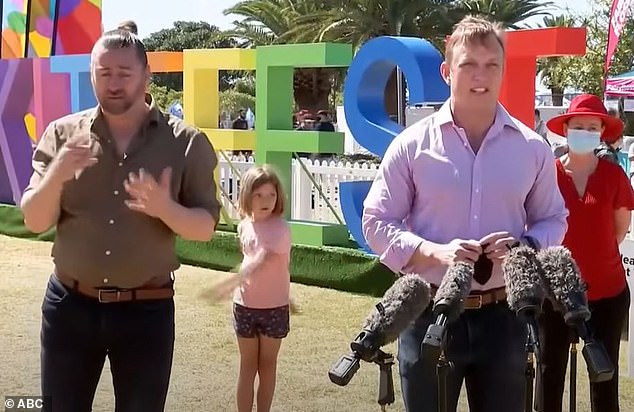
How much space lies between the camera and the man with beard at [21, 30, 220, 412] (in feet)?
10.5

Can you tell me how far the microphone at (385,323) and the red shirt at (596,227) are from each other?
6.60ft

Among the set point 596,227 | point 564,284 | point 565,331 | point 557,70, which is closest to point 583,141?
point 596,227

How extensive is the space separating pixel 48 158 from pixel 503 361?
1637 mm

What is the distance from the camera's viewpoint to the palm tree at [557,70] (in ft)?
120

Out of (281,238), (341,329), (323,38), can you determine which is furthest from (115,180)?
(323,38)

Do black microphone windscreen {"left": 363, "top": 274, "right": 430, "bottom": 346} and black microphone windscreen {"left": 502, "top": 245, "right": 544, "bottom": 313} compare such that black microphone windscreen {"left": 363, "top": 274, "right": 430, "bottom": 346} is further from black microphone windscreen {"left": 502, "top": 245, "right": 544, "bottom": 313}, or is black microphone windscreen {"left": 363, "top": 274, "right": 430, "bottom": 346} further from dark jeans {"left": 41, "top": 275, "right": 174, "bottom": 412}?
dark jeans {"left": 41, "top": 275, "right": 174, "bottom": 412}

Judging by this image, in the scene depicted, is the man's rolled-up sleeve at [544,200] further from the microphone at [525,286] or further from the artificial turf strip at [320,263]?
the artificial turf strip at [320,263]

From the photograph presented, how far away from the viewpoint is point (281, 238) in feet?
16.6

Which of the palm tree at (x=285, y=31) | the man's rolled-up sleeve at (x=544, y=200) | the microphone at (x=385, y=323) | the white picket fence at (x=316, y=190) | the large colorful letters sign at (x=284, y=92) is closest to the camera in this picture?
the microphone at (x=385, y=323)

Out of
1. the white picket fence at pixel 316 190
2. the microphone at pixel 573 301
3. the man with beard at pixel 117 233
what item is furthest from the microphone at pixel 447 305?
the white picket fence at pixel 316 190

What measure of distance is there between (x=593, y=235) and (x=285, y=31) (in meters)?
25.8

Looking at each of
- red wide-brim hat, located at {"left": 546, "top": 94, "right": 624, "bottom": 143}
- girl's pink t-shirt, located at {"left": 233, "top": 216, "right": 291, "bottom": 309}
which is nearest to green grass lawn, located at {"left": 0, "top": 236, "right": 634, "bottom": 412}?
girl's pink t-shirt, located at {"left": 233, "top": 216, "right": 291, "bottom": 309}

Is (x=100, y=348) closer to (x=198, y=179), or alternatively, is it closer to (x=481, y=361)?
(x=198, y=179)

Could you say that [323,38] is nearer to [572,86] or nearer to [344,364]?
[572,86]
